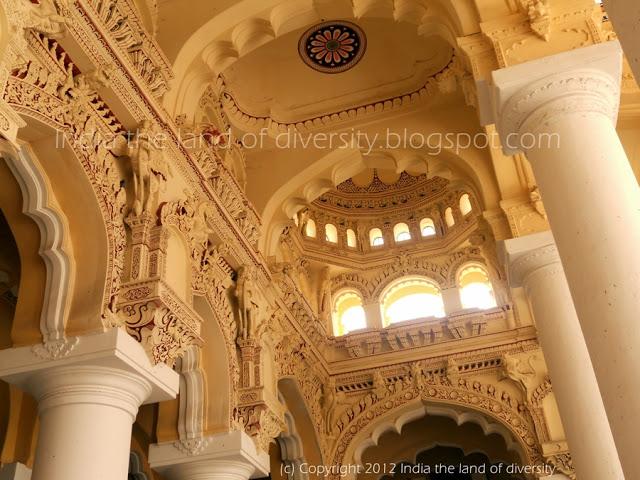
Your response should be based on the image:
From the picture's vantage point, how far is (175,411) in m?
7.73

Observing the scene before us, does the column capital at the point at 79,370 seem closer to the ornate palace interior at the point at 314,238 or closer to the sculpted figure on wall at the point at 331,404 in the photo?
the ornate palace interior at the point at 314,238

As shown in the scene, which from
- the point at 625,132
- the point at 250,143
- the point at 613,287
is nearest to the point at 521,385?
the point at 625,132

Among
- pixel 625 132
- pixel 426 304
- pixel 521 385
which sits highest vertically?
pixel 426 304

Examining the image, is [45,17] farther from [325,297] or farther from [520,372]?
[325,297]

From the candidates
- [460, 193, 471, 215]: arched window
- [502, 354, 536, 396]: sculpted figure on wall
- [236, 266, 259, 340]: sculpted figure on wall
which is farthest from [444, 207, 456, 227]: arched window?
[236, 266, 259, 340]: sculpted figure on wall

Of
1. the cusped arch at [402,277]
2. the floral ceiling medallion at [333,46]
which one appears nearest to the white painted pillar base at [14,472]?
the floral ceiling medallion at [333,46]

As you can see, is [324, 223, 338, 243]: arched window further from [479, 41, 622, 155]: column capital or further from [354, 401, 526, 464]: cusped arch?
[479, 41, 622, 155]: column capital

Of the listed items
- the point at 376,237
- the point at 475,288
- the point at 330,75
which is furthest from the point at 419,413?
the point at 330,75

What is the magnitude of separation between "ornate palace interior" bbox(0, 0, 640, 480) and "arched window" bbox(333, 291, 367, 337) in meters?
0.05

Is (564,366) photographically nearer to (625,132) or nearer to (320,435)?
(625,132)

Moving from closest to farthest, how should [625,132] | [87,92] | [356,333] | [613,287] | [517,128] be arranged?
[613,287], [517,128], [87,92], [625,132], [356,333]

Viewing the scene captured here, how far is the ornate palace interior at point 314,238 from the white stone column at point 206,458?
29mm

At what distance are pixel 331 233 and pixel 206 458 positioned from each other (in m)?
8.95

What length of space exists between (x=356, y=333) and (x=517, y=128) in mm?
9227
